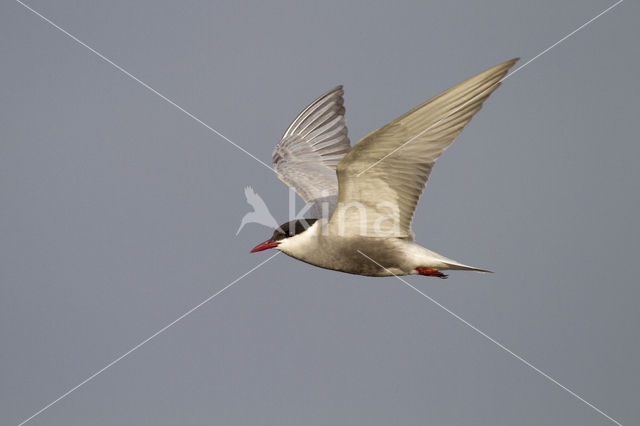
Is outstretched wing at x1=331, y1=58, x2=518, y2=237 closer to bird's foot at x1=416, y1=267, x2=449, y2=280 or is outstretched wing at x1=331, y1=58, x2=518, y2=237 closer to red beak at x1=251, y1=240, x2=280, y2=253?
bird's foot at x1=416, y1=267, x2=449, y2=280

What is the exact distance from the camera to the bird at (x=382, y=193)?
4223 millimetres

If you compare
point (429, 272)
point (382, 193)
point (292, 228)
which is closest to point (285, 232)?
point (292, 228)

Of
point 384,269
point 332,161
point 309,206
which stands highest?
point 332,161

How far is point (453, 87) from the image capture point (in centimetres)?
404

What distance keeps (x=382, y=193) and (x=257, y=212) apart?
169cm

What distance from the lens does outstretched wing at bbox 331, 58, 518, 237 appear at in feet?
13.6

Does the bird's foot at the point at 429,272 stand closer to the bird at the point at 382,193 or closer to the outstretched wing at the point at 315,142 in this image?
the bird at the point at 382,193

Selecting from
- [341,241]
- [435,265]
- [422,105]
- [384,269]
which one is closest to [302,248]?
[341,241]

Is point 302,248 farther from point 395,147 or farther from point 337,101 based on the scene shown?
point 337,101

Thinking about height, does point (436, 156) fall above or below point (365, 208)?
above

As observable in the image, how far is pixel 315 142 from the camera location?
23.6 ft

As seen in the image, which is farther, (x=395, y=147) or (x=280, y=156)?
(x=280, y=156)

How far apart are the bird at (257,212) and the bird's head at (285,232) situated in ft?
1.45

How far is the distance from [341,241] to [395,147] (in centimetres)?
103
